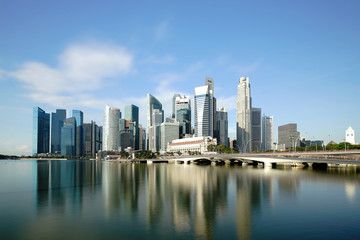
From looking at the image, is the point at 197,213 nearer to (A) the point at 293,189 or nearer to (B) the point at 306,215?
(B) the point at 306,215

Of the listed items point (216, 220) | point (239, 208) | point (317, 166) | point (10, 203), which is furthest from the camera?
point (317, 166)

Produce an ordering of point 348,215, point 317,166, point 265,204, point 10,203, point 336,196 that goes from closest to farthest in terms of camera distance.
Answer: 1. point 348,215
2. point 265,204
3. point 10,203
4. point 336,196
5. point 317,166

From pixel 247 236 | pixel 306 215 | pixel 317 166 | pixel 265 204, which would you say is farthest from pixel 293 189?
pixel 317 166

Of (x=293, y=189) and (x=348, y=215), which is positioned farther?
(x=293, y=189)

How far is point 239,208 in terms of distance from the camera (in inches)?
1688

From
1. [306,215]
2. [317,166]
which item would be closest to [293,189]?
[306,215]

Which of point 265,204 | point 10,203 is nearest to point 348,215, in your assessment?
point 265,204

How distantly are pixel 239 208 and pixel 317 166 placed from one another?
110982mm

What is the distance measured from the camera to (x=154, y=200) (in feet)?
164

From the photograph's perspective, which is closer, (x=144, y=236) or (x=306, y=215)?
(x=144, y=236)

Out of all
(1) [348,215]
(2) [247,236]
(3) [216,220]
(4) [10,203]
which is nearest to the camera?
(2) [247,236]

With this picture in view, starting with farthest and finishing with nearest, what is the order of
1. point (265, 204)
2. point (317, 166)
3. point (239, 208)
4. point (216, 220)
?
point (317, 166)
point (265, 204)
point (239, 208)
point (216, 220)

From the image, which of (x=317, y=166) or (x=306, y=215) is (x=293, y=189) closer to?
(x=306, y=215)

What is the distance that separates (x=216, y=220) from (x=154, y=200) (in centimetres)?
1708
